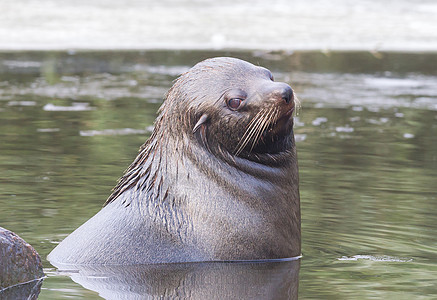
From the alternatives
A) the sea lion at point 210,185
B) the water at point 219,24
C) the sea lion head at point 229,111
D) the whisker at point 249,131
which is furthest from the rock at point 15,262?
the water at point 219,24

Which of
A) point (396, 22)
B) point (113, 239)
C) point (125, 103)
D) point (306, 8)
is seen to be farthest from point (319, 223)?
point (306, 8)

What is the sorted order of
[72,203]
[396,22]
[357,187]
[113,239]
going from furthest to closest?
[396,22], [357,187], [72,203], [113,239]

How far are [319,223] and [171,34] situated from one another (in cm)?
1322

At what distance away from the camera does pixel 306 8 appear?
79.2 ft

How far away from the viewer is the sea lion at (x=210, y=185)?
6027mm

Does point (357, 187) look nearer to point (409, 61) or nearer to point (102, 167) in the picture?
point (102, 167)

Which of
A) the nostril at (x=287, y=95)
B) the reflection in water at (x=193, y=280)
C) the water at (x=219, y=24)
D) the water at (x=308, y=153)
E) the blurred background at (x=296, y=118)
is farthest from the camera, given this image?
the water at (x=219, y=24)

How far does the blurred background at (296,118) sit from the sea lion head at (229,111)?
2.78ft

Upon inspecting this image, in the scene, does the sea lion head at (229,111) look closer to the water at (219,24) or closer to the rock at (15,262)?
the rock at (15,262)

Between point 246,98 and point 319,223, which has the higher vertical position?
point 246,98

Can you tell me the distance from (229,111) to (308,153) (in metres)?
4.72

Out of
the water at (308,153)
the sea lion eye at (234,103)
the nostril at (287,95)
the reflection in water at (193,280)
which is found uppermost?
the nostril at (287,95)

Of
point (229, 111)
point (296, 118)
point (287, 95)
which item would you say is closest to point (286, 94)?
point (287, 95)

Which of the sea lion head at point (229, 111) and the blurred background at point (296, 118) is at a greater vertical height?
the sea lion head at point (229, 111)
